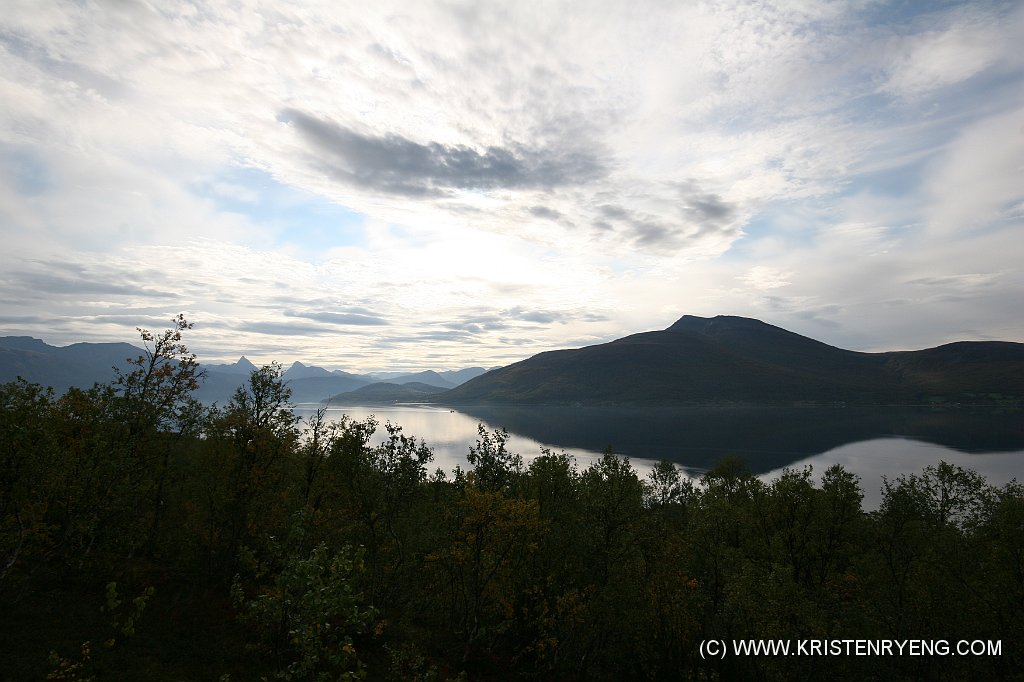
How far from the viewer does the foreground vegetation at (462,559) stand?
31.4 m

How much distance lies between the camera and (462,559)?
38.6m

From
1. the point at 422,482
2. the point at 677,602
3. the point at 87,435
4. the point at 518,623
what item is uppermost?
the point at 87,435

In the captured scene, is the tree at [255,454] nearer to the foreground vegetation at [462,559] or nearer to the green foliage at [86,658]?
the foreground vegetation at [462,559]

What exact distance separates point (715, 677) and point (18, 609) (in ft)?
155

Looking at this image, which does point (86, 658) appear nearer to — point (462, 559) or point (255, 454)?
point (255, 454)

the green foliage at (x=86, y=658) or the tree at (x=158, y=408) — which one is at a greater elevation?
the tree at (x=158, y=408)

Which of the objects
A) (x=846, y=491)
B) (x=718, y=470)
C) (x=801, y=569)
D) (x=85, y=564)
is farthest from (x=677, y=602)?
(x=718, y=470)

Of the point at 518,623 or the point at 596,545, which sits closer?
the point at 596,545

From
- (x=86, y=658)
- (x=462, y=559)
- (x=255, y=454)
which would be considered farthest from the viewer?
(x=255, y=454)

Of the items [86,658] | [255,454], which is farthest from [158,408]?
[86,658]

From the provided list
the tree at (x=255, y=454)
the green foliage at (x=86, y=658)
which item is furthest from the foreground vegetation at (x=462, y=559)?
the green foliage at (x=86, y=658)

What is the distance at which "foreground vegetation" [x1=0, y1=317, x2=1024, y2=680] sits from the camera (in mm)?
31406

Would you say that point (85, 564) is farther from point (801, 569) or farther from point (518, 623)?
point (801, 569)

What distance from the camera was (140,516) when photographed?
41906mm
